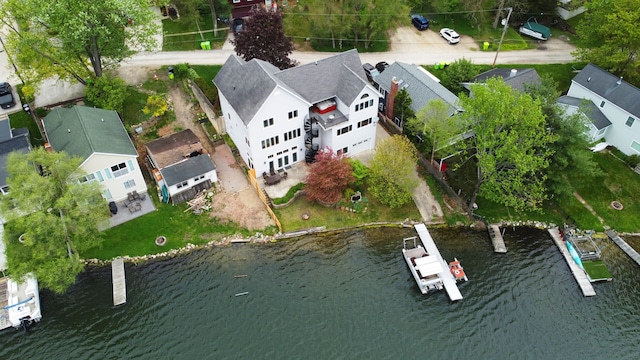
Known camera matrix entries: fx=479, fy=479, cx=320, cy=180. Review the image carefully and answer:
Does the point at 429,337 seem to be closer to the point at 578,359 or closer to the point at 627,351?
the point at 578,359

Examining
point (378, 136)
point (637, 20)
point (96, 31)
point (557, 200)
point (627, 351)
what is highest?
point (96, 31)

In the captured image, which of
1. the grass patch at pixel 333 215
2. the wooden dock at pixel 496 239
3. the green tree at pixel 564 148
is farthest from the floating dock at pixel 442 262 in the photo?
the green tree at pixel 564 148

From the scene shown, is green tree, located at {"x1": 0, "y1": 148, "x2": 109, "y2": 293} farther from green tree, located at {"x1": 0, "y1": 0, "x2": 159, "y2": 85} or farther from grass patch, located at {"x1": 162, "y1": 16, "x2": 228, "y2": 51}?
grass patch, located at {"x1": 162, "y1": 16, "x2": 228, "y2": 51}

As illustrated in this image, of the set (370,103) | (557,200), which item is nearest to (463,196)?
(557,200)

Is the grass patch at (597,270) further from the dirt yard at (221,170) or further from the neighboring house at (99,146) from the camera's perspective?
the neighboring house at (99,146)

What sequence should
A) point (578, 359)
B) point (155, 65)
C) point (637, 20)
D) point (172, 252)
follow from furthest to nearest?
point (155, 65)
point (637, 20)
point (172, 252)
point (578, 359)

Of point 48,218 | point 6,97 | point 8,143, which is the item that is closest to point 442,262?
point 48,218

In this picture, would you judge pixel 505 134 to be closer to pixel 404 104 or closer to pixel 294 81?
pixel 404 104
